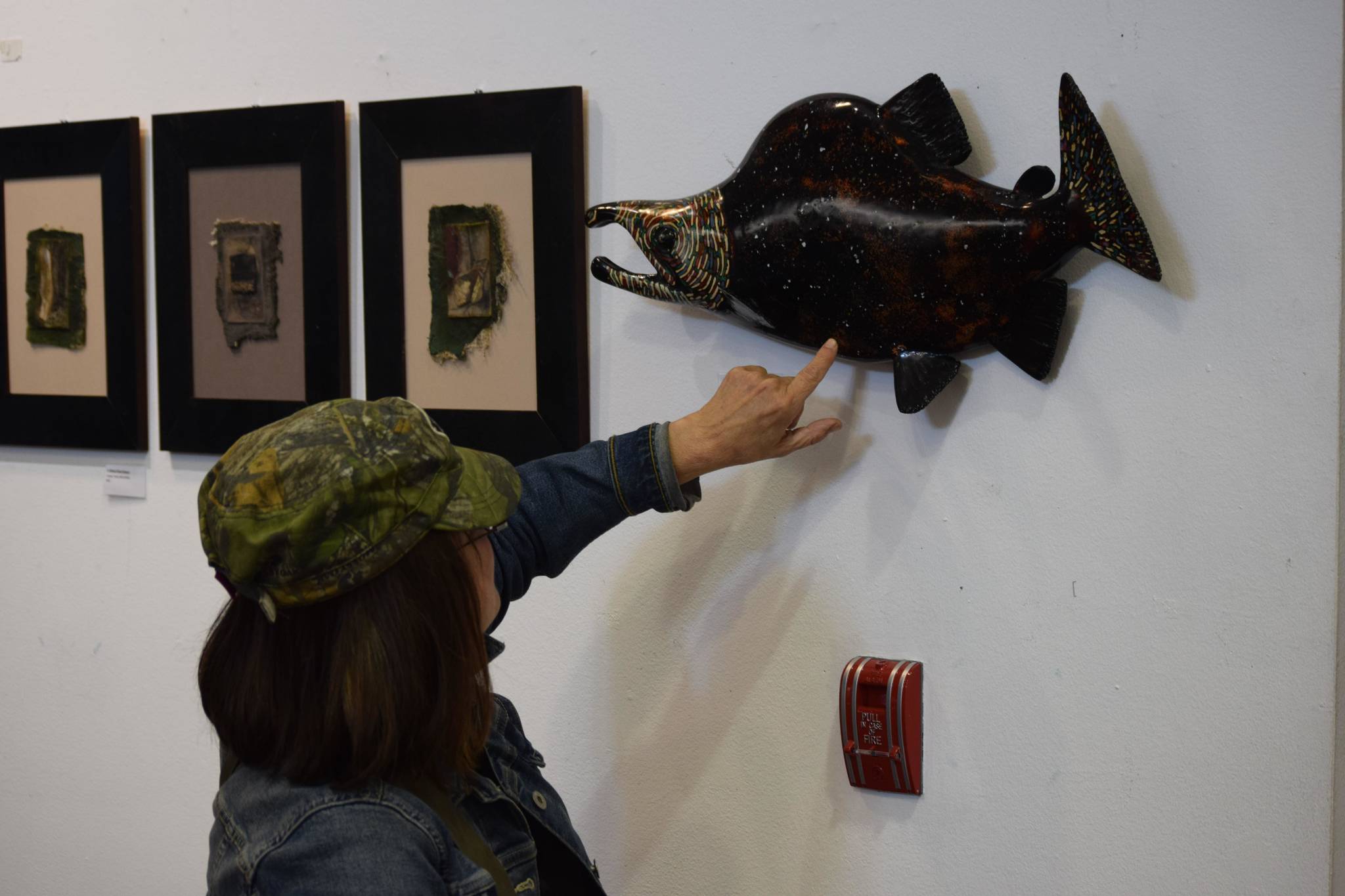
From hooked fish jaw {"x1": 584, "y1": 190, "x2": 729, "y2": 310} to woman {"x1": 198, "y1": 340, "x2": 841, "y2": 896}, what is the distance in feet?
1.23

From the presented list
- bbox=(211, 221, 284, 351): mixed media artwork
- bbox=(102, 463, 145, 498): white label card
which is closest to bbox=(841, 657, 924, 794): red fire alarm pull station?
bbox=(211, 221, 284, 351): mixed media artwork

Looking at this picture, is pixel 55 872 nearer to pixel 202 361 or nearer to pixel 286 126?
pixel 202 361

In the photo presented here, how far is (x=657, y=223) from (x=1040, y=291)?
1.29 feet

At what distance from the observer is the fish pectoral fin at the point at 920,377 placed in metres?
1.15

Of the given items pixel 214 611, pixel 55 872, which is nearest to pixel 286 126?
pixel 214 611

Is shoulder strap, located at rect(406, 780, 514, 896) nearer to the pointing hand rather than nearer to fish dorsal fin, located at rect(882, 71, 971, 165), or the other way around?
the pointing hand

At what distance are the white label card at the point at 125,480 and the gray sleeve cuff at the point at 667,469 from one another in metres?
0.85

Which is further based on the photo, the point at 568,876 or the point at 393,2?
the point at 393,2

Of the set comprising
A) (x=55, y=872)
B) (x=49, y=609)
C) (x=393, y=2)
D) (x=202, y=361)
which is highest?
(x=393, y=2)

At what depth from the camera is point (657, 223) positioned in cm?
122

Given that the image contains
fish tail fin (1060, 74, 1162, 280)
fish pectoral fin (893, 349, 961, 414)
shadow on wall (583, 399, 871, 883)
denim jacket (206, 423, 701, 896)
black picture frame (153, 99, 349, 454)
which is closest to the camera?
denim jacket (206, 423, 701, 896)

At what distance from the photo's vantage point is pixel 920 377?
1.15 m

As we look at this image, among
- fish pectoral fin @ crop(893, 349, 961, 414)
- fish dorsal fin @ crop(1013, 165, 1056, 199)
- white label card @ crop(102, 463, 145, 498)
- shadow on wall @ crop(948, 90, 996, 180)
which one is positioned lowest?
white label card @ crop(102, 463, 145, 498)

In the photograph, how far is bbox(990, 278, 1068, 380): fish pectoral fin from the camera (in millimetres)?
1107
